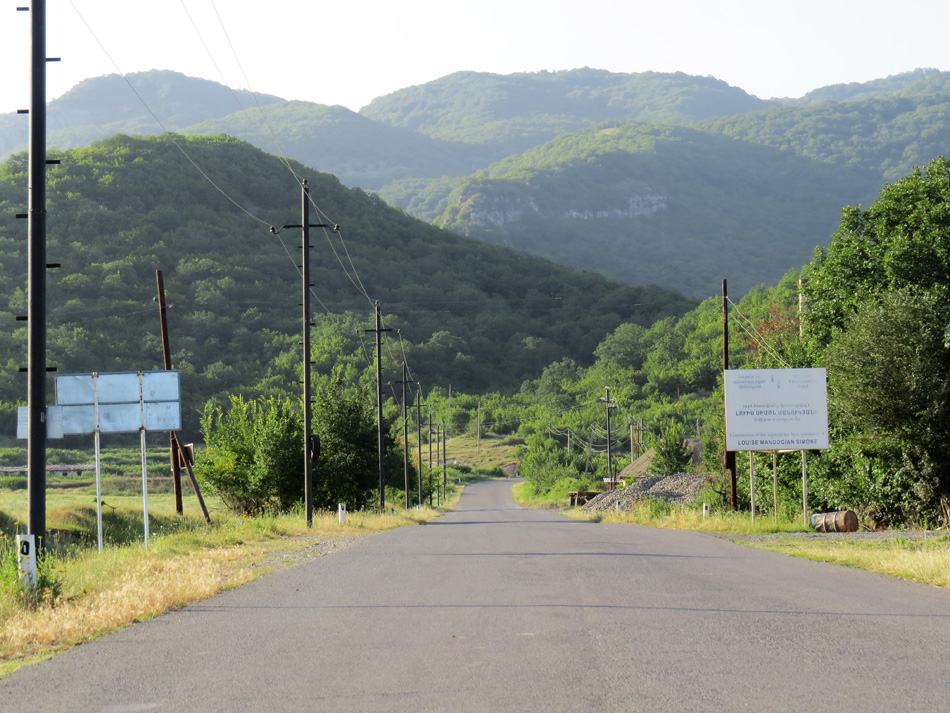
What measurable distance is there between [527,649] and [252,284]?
101 meters

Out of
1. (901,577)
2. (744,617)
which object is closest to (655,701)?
(744,617)

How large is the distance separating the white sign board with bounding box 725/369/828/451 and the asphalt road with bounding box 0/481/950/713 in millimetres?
15432

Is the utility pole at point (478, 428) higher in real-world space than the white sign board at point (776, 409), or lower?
lower

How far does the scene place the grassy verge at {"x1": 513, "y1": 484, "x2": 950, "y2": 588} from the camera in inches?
543

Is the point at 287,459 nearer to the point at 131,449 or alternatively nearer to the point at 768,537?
the point at 768,537

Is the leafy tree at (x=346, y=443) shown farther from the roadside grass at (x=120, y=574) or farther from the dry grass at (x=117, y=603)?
the dry grass at (x=117, y=603)

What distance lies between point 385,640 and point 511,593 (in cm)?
351

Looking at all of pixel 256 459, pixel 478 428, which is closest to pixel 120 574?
pixel 256 459

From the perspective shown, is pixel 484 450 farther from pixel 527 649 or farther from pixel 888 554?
pixel 527 649

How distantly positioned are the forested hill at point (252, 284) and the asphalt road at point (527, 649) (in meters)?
70.7

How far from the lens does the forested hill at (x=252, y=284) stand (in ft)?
293

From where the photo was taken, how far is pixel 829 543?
20203 millimetres

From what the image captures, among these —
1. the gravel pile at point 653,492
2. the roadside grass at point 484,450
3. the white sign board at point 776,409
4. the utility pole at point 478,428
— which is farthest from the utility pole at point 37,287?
the roadside grass at point 484,450

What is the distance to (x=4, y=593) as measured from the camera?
10.4m
